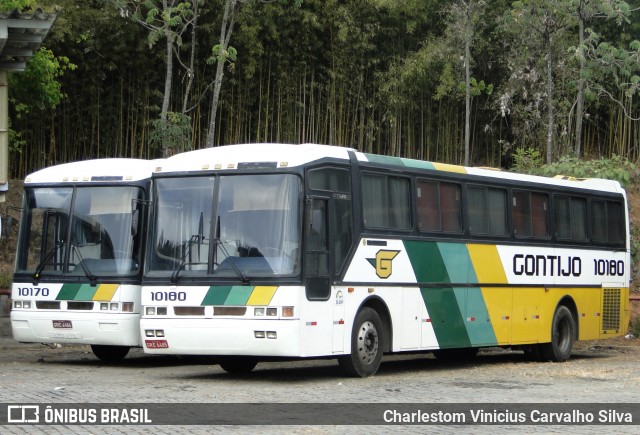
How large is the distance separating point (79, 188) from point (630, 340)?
1225 centimetres

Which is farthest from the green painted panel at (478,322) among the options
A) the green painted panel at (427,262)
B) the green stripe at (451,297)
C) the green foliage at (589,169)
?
the green foliage at (589,169)

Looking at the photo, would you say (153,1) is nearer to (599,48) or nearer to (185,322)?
(599,48)

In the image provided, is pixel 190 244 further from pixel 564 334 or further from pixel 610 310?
pixel 610 310

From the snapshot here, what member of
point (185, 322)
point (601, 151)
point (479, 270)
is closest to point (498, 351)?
point (479, 270)

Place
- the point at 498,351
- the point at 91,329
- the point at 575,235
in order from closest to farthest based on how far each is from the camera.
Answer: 1. the point at 91,329
2. the point at 575,235
3. the point at 498,351

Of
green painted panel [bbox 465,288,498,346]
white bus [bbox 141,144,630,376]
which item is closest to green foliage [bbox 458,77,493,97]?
white bus [bbox 141,144,630,376]

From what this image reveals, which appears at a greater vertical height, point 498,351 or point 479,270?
point 479,270

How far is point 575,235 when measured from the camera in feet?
66.0

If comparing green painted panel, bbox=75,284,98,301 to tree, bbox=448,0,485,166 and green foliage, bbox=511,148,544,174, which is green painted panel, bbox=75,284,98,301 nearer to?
green foliage, bbox=511,148,544,174

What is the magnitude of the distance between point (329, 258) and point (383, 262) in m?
1.28

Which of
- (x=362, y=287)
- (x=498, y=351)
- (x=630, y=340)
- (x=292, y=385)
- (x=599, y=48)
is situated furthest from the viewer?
(x=599, y=48)

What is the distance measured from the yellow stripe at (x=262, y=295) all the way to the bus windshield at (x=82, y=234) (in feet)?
10.9

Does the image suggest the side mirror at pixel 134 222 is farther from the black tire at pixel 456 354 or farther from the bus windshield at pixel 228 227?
the black tire at pixel 456 354

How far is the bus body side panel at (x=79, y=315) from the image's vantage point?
1659 cm
